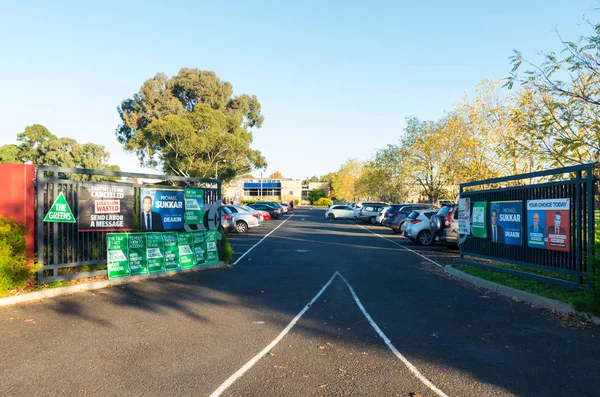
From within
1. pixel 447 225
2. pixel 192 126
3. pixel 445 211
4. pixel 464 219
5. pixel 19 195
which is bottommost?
pixel 447 225

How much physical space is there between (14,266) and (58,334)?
289 centimetres

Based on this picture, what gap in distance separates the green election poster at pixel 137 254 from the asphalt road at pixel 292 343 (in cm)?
74

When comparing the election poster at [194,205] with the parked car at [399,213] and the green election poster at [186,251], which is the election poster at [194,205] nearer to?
the green election poster at [186,251]

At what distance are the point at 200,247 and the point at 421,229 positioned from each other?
10.9 metres

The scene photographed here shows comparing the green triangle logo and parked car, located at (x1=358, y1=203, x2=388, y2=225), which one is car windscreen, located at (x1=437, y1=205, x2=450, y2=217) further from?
parked car, located at (x1=358, y1=203, x2=388, y2=225)

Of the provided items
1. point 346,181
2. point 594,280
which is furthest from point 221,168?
point 346,181

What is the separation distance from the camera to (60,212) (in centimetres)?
992

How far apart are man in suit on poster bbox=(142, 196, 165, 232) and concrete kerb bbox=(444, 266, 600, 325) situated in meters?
8.25

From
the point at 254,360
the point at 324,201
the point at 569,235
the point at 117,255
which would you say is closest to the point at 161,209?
the point at 117,255

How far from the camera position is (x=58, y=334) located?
22.0 feet

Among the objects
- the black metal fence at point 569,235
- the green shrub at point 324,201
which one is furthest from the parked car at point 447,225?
the green shrub at point 324,201

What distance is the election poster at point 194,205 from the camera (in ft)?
44.1

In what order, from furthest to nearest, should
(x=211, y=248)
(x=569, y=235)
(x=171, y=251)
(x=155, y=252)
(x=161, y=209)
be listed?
(x=211, y=248), (x=161, y=209), (x=171, y=251), (x=155, y=252), (x=569, y=235)

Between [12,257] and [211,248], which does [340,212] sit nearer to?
[211,248]
